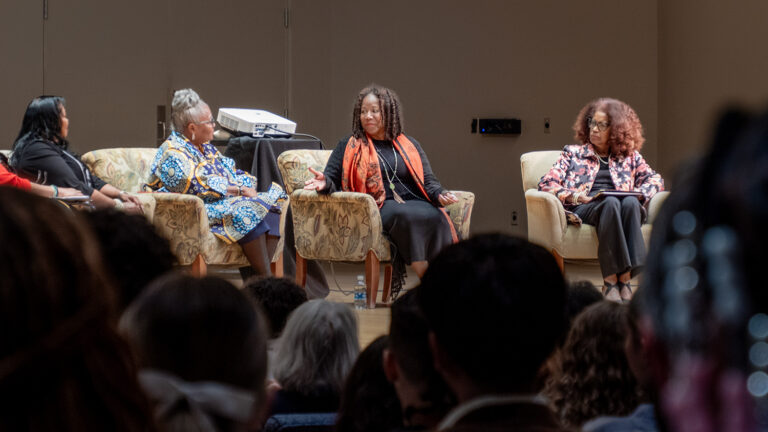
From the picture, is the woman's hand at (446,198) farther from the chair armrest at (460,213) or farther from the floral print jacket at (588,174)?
the floral print jacket at (588,174)

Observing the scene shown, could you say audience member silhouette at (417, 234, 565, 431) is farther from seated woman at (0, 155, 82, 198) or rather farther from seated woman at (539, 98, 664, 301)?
seated woman at (539, 98, 664, 301)

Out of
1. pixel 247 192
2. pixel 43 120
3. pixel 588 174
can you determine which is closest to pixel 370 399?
pixel 43 120

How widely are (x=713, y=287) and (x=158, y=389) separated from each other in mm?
615

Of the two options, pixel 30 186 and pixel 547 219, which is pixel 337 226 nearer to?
pixel 547 219

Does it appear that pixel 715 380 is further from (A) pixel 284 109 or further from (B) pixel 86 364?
(A) pixel 284 109

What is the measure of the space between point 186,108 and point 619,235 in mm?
2585

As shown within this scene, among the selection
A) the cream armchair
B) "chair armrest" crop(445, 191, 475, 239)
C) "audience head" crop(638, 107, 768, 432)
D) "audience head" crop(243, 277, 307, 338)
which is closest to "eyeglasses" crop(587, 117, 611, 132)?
the cream armchair

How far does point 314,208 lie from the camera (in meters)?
5.05

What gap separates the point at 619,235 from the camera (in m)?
4.72

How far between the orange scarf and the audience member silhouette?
4102 millimetres

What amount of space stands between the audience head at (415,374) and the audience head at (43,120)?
3.68 meters

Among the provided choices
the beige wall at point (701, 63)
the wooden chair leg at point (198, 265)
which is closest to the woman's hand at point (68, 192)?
the wooden chair leg at point (198, 265)

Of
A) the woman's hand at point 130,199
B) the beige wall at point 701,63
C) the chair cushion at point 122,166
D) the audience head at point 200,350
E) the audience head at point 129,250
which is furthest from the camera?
the beige wall at point 701,63

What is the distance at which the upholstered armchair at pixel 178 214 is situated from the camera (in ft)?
15.4
